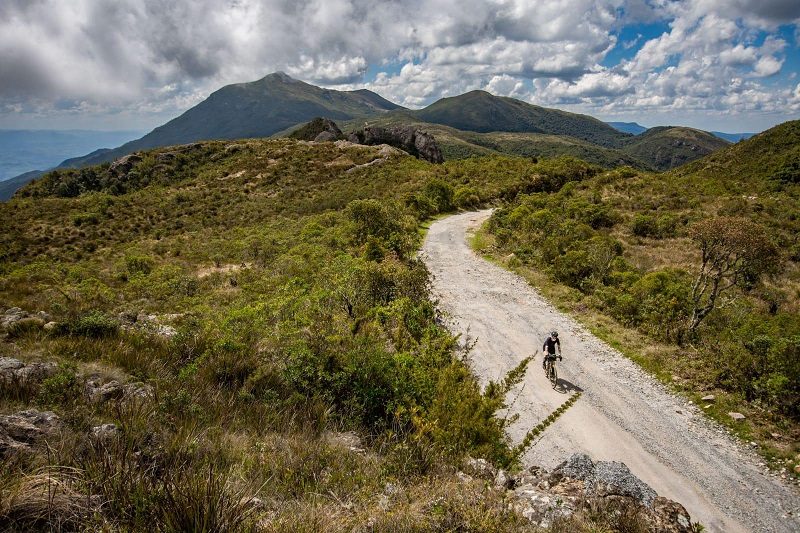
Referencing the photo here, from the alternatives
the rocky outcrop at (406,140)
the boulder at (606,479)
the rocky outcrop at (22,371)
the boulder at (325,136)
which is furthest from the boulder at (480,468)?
the boulder at (325,136)

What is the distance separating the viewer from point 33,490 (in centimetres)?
248

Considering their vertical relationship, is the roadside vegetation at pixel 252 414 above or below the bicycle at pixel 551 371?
above

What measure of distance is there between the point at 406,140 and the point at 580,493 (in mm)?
76024

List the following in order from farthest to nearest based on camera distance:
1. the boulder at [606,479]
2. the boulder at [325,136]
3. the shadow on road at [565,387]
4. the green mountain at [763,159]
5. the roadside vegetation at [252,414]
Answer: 1. the boulder at [325,136]
2. the green mountain at [763,159]
3. the shadow on road at [565,387]
4. the boulder at [606,479]
5. the roadside vegetation at [252,414]

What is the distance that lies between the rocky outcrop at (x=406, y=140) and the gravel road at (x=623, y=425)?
206 ft

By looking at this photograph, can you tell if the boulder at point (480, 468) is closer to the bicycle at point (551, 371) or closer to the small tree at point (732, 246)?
the bicycle at point (551, 371)

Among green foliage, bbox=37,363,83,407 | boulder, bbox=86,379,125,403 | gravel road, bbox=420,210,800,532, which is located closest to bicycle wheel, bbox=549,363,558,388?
gravel road, bbox=420,210,800,532

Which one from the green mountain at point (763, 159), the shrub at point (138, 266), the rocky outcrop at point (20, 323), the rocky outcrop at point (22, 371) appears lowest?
the shrub at point (138, 266)

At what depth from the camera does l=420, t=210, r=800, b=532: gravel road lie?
747cm

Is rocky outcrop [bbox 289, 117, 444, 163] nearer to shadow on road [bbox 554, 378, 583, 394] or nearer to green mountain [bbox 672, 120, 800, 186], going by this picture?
green mountain [bbox 672, 120, 800, 186]

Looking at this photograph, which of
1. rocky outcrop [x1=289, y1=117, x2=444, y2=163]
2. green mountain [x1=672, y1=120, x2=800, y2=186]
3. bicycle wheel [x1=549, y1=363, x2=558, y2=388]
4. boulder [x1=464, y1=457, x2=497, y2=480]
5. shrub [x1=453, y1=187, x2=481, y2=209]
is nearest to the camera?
boulder [x1=464, y1=457, x2=497, y2=480]

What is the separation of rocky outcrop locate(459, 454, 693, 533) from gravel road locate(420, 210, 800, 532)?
8.29 feet

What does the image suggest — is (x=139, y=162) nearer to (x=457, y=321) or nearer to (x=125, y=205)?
(x=125, y=205)

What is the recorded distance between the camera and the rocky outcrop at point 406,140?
245 feet
